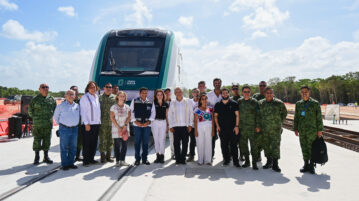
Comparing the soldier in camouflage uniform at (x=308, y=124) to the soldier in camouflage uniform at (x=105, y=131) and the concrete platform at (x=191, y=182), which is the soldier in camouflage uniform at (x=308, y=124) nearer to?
the concrete platform at (x=191, y=182)

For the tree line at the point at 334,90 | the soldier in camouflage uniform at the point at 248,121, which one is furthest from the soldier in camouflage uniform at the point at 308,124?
the tree line at the point at 334,90

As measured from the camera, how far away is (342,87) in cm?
8306

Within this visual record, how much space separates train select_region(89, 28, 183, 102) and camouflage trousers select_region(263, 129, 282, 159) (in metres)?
3.61

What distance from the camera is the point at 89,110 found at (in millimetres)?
5914

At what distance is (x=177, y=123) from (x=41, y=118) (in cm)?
311

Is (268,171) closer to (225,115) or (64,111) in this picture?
(225,115)

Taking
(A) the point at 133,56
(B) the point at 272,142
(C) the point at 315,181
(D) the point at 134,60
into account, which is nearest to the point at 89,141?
(D) the point at 134,60

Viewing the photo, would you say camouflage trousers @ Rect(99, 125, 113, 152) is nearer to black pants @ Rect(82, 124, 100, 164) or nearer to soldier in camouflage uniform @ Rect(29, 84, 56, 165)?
black pants @ Rect(82, 124, 100, 164)

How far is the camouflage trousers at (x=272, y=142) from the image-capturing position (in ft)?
18.3

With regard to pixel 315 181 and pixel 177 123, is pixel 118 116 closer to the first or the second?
pixel 177 123

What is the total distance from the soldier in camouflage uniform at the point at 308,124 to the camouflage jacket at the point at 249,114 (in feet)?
2.98

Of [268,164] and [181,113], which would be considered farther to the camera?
[181,113]

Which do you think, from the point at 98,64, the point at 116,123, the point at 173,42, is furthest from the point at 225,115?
the point at 98,64

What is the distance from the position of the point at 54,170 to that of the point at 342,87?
94002 mm
